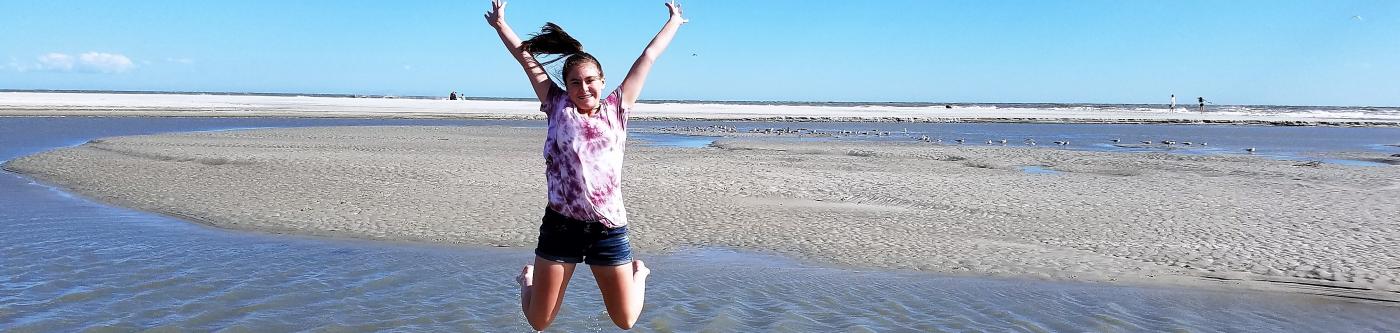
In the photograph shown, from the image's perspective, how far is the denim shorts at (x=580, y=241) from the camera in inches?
167

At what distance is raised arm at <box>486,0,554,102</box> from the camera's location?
4.40m

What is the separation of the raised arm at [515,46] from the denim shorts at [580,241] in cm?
57

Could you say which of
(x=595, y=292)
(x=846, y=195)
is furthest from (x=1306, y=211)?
(x=595, y=292)

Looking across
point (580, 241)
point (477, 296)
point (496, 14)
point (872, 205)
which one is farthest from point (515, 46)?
point (872, 205)

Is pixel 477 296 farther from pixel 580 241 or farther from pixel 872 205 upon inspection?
pixel 872 205

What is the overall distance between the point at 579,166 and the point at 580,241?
0.34 m

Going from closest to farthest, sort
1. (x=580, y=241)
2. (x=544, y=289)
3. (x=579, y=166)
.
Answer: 1. (x=579, y=166)
2. (x=580, y=241)
3. (x=544, y=289)

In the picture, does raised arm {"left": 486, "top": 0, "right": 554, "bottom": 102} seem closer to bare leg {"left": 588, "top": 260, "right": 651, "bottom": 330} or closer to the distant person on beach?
the distant person on beach

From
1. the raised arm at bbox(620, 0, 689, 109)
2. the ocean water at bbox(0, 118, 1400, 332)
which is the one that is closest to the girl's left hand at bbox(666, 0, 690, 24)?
the raised arm at bbox(620, 0, 689, 109)

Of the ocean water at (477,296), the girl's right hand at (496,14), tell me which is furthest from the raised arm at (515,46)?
the ocean water at (477,296)

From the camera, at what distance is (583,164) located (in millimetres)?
4141

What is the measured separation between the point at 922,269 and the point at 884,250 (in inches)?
36.2

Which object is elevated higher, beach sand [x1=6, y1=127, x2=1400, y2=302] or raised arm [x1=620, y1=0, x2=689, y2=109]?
raised arm [x1=620, y1=0, x2=689, y2=109]

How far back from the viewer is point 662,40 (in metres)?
4.58
